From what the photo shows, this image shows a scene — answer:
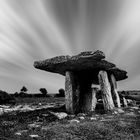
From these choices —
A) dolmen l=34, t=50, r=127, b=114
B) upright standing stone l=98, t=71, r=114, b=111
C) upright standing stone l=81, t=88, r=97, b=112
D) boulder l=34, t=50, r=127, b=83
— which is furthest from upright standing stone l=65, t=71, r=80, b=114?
upright standing stone l=98, t=71, r=114, b=111

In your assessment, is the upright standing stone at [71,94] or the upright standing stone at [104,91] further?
the upright standing stone at [104,91]

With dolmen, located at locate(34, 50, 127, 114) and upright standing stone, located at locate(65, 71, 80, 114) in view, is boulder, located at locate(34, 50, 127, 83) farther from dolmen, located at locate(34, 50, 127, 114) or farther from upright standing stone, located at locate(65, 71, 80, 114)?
upright standing stone, located at locate(65, 71, 80, 114)

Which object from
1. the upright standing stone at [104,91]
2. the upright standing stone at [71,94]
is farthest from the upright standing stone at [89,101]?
the upright standing stone at [104,91]

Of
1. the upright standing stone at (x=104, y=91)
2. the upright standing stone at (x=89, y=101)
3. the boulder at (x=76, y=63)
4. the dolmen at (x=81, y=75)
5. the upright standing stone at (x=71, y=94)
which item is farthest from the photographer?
the upright standing stone at (x=89, y=101)

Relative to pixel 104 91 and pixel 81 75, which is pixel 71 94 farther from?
pixel 81 75

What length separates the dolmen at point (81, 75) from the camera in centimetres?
1142

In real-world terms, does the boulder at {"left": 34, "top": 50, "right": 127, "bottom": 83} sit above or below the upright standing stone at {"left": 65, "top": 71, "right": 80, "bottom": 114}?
above

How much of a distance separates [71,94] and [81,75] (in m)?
2.29

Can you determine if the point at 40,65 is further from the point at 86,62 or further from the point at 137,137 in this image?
the point at 137,137

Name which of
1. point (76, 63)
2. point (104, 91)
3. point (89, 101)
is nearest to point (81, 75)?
point (89, 101)

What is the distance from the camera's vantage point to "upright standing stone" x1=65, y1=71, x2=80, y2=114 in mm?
12336

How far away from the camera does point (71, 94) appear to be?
12531mm

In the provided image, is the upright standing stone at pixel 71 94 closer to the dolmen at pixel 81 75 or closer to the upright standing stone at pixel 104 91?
the dolmen at pixel 81 75

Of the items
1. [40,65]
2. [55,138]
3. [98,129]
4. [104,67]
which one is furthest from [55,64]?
[55,138]
